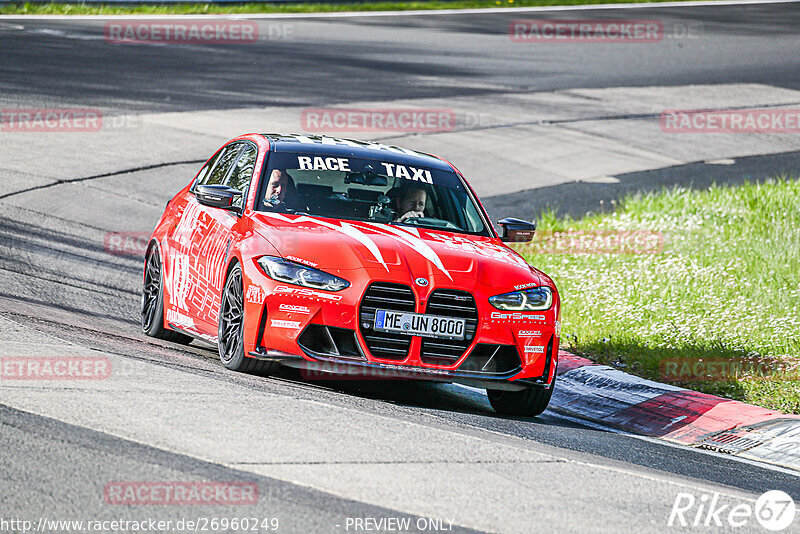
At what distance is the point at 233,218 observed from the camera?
884 centimetres

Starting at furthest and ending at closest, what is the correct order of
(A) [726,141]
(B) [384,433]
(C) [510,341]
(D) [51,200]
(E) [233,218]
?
(A) [726,141] < (D) [51,200] < (E) [233,218] < (C) [510,341] < (B) [384,433]

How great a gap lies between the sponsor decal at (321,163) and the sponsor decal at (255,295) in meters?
1.51

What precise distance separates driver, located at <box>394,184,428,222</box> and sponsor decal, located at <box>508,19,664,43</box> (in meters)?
22.5

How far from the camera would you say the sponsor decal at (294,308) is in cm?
774

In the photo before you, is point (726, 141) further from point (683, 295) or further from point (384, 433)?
point (384, 433)

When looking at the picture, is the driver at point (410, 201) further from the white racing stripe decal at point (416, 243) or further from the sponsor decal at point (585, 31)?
the sponsor decal at point (585, 31)

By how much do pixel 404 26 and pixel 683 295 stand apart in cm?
2176

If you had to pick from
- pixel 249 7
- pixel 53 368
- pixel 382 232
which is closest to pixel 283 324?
pixel 382 232

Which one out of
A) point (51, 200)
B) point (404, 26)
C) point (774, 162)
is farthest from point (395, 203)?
point (404, 26)

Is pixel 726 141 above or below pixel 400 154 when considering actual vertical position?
below

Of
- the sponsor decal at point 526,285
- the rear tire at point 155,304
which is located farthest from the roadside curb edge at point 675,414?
the rear tire at point 155,304

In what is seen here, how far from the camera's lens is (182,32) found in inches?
1154

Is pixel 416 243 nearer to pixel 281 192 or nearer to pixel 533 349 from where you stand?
pixel 533 349

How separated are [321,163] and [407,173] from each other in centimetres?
64
